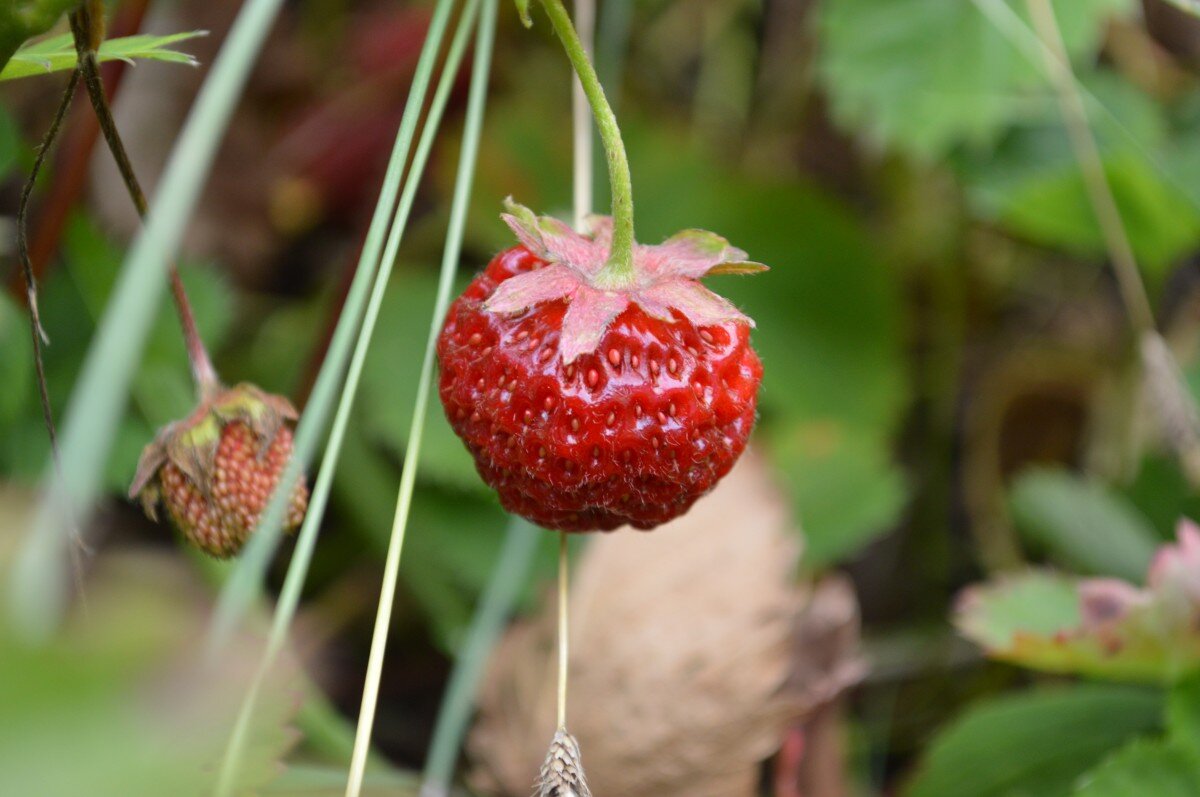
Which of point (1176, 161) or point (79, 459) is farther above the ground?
point (1176, 161)

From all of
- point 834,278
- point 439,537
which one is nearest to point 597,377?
point 439,537

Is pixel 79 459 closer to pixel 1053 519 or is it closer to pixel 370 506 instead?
pixel 370 506

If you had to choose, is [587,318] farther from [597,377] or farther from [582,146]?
[582,146]

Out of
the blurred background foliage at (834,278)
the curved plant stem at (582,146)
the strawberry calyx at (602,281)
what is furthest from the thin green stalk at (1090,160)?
the strawberry calyx at (602,281)

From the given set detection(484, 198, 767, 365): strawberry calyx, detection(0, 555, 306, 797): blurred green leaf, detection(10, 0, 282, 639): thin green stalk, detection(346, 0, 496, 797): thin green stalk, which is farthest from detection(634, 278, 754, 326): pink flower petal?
detection(0, 555, 306, 797): blurred green leaf

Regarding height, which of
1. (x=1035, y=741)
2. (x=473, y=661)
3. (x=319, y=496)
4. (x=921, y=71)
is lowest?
(x=1035, y=741)

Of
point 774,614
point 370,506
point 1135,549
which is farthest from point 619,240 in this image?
point 1135,549

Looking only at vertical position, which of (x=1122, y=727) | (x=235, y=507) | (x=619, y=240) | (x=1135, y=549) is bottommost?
(x=1122, y=727)

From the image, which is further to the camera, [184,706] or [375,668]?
[375,668]
